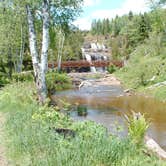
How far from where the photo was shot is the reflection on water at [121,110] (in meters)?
17.8

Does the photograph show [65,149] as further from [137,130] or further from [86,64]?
[86,64]

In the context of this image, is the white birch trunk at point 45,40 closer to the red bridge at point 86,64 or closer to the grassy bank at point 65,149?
the grassy bank at point 65,149

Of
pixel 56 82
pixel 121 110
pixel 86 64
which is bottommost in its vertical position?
pixel 86 64

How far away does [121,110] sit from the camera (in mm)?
24469

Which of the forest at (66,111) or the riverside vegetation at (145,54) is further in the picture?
the riverside vegetation at (145,54)

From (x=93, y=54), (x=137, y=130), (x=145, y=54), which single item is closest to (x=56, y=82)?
(x=145, y=54)

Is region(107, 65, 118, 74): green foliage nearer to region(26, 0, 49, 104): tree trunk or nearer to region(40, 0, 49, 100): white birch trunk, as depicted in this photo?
region(26, 0, 49, 104): tree trunk

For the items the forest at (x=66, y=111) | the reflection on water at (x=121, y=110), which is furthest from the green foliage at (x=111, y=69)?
the reflection on water at (x=121, y=110)

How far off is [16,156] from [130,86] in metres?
29.5

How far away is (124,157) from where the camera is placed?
8.98 m

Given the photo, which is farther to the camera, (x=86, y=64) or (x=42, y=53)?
(x=86, y=64)

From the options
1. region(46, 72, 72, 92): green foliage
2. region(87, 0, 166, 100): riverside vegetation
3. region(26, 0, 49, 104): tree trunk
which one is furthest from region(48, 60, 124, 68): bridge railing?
region(26, 0, 49, 104): tree trunk

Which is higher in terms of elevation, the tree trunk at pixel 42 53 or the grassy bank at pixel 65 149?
the tree trunk at pixel 42 53

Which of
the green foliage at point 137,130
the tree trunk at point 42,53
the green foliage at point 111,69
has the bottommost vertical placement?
the green foliage at point 111,69
